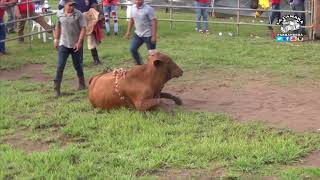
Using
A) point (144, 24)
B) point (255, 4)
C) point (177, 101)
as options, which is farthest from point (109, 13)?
point (177, 101)

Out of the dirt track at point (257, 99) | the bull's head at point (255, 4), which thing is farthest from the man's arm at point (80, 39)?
the bull's head at point (255, 4)

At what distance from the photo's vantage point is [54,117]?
7762mm

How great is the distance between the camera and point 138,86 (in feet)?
25.2

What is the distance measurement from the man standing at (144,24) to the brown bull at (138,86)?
2.06 m

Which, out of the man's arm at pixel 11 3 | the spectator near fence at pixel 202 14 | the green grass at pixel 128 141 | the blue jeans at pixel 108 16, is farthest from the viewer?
the spectator near fence at pixel 202 14

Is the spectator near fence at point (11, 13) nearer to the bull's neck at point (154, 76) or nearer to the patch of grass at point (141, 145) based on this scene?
the patch of grass at point (141, 145)

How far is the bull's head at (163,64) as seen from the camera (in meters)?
7.80

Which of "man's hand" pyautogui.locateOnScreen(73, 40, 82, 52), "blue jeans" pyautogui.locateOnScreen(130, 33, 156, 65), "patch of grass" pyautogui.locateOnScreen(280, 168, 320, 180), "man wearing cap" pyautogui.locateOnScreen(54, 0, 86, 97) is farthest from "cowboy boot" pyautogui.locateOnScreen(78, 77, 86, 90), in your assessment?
"patch of grass" pyautogui.locateOnScreen(280, 168, 320, 180)

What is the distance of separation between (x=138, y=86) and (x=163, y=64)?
1.60 ft

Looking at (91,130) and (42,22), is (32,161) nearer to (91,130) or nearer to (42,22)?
(91,130)

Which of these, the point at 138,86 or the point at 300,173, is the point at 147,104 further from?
the point at 300,173

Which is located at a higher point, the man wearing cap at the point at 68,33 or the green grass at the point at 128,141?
the man wearing cap at the point at 68,33

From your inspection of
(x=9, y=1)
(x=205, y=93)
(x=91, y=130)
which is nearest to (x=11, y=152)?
(x=91, y=130)

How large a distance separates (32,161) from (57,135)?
1121 millimetres
